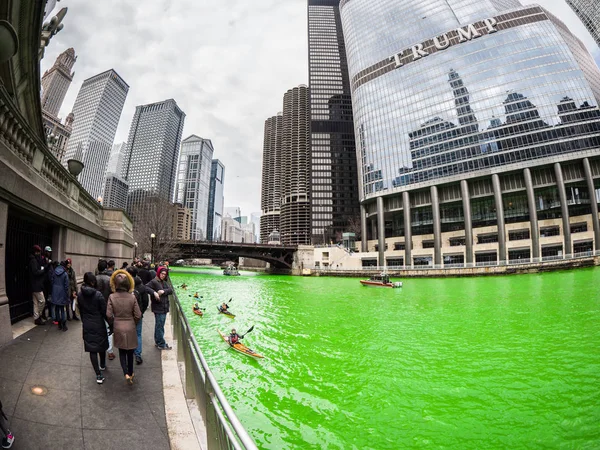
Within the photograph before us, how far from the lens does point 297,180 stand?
185m

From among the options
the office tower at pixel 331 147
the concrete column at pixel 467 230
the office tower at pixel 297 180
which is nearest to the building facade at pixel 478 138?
the concrete column at pixel 467 230

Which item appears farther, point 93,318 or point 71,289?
point 71,289

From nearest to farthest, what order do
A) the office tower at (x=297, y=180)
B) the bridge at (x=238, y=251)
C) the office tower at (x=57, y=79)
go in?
the bridge at (x=238, y=251), the office tower at (x=57, y=79), the office tower at (x=297, y=180)

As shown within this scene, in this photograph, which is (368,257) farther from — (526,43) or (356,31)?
(356,31)

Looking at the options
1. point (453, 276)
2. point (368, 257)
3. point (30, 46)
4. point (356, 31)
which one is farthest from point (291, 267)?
point (356, 31)

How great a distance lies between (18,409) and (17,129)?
6337mm

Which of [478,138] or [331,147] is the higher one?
[331,147]

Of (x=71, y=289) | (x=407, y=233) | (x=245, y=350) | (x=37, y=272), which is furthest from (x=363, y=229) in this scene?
(x=37, y=272)

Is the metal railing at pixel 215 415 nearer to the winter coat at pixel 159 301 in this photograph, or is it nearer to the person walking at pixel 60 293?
the winter coat at pixel 159 301

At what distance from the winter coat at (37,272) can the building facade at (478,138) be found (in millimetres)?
63087

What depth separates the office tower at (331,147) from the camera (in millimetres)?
144625

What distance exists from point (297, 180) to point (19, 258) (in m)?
180

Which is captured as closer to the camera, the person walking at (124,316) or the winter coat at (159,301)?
the person walking at (124,316)

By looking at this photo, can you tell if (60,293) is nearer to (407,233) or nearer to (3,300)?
(3,300)
